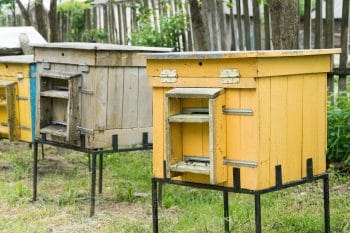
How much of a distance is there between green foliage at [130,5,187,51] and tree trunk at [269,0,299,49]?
10.1 feet

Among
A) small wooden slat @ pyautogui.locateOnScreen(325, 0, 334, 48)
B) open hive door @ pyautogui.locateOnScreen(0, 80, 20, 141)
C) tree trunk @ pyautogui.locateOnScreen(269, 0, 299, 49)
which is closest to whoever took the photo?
open hive door @ pyautogui.locateOnScreen(0, 80, 20, 141)

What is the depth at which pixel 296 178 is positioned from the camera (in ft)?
15.6

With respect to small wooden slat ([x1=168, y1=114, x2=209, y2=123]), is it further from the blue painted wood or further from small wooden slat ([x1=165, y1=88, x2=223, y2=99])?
the blue painted wood

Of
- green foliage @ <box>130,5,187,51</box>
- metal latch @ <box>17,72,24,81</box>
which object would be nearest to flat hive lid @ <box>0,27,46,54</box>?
green foliage @ <box>130,5,187,51</box>

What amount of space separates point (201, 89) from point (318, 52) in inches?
31.9

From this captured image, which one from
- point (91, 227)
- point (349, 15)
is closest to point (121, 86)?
A: point (91, 227)

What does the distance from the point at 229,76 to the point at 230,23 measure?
4714 mm

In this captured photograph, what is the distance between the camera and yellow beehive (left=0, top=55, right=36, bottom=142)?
700 centimetres

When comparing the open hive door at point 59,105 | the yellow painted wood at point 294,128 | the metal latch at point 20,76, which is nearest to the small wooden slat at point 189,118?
the yellow painted wood at point 294,128

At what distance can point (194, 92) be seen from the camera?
4.53 meters

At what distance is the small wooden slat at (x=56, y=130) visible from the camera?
20.4 ft

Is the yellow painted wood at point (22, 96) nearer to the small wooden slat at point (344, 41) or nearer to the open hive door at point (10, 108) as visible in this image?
the open hive door at point (10, 108)

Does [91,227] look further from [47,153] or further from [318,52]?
[47,153]

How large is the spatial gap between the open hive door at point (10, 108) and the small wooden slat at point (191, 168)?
9.73ft
